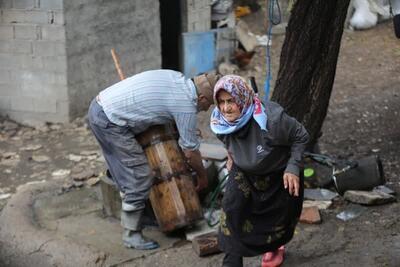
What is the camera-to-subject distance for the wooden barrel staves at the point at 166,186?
527 centimetres

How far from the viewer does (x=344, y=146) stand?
7.07 metres

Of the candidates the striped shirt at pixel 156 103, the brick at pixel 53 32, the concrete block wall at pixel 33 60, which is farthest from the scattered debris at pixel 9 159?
the striped shirt at pixel 156 103

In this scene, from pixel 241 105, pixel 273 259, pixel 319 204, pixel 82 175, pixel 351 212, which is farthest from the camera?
pixel 82 175

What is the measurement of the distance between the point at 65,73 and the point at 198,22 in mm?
2562

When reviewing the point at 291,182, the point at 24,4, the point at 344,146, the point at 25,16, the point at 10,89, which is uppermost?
the point at 24,4

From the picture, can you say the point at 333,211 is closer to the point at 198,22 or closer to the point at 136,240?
the point at 136,240

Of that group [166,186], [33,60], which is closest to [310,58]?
[166,186]

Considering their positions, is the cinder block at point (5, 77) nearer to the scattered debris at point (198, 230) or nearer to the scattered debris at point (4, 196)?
the scattered debris at point (4, 196)

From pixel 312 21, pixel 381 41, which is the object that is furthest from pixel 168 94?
pixel 381 41

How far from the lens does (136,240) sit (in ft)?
17.4

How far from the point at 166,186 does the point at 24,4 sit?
12.8 feet

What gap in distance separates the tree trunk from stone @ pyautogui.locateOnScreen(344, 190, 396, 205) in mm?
672

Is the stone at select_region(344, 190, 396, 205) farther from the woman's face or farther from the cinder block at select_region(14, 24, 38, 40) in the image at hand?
the cinder block at select_region(14, 24, 38, 40)

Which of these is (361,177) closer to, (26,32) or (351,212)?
(351,212)
